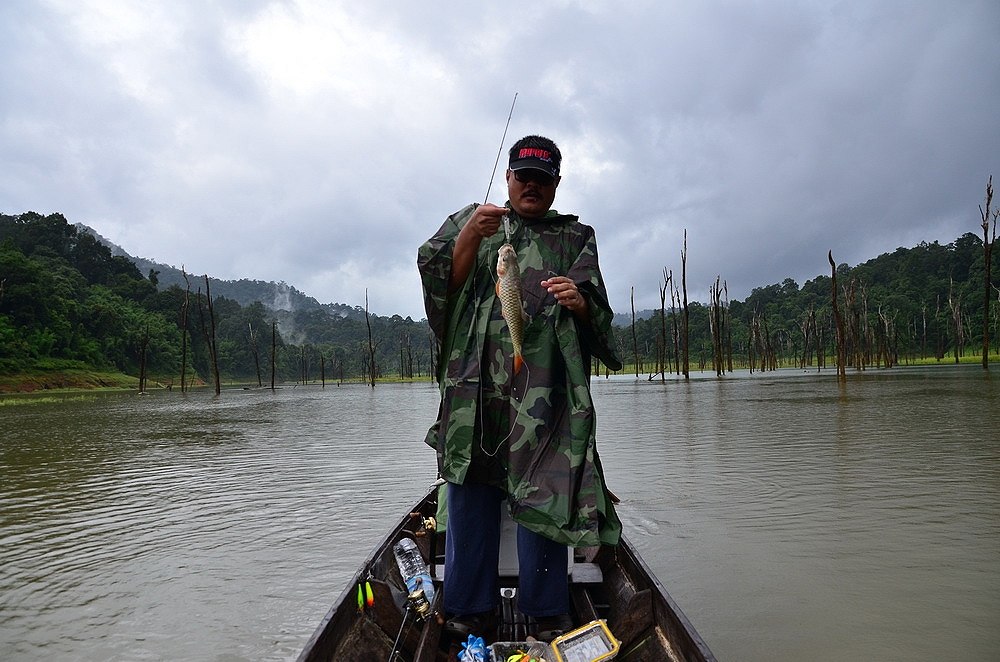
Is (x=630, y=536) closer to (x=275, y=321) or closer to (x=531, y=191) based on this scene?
(x=531, y=191)

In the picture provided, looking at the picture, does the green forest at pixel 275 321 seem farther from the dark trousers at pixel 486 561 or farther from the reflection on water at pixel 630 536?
the dark trousers at pixel 486 561

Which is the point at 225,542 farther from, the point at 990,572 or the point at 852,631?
the point at 990,572

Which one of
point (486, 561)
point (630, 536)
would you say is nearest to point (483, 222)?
point (486, 561)

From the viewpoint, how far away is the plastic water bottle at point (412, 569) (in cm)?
344

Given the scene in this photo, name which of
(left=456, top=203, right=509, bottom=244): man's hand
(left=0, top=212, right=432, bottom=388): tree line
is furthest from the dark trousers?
(left=0, top=212, right=432, bottom=388): tree line

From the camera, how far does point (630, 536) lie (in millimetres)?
6031

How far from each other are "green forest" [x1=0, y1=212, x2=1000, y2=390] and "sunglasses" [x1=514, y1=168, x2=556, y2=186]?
29.9 meters

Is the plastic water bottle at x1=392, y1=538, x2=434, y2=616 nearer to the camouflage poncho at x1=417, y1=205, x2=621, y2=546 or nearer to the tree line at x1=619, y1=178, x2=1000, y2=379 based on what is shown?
the camouflage poncho at x1=417, y1=205, x2=621, y2=546

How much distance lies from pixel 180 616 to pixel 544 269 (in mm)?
3885

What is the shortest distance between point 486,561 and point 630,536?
349 cm

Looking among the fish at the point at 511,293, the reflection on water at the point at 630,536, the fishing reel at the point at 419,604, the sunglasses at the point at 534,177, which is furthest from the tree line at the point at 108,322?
the fish at the point at 511,293

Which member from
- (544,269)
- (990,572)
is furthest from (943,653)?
(544,269)

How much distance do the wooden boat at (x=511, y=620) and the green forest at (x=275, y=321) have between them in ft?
96.3

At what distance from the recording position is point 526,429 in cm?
276
